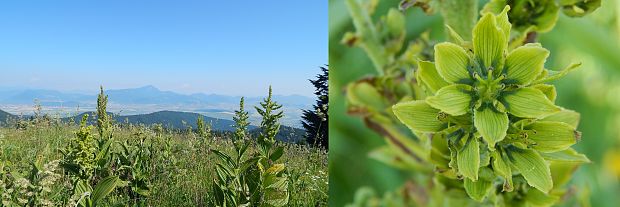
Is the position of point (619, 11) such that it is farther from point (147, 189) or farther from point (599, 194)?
point (147, 189)

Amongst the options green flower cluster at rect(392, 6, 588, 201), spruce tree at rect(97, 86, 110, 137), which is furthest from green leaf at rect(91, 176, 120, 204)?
green flower cluster at rect(392, 6, 588, 201)

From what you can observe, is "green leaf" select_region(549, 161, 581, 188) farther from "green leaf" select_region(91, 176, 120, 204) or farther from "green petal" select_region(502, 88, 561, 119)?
"green leaf" select_region(91, 176, 120, 204)

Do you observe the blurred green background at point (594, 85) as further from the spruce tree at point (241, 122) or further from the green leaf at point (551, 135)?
the spruce tree at point (241, 122)

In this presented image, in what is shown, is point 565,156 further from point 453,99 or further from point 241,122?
point 241,122

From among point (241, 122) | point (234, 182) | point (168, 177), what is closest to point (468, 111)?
point (234, 182)

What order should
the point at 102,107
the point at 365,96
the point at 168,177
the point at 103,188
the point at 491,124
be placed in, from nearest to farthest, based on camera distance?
the point at 491,124 → the point at 365,96 → the point at 103,188 → the point at 102,107 → the point at 168,177

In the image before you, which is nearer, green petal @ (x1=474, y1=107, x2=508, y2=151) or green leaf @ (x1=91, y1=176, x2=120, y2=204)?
green petal @ (x1=474, y1=107, x2=508, y2=151)

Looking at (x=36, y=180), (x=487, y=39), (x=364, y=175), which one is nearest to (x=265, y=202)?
(x=36, y=180)

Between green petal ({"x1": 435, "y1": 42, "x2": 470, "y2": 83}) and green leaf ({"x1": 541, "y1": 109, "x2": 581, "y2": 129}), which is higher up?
green petal ({"x1": 435, "y1": 42, "x2": 470, "y2": 83})
